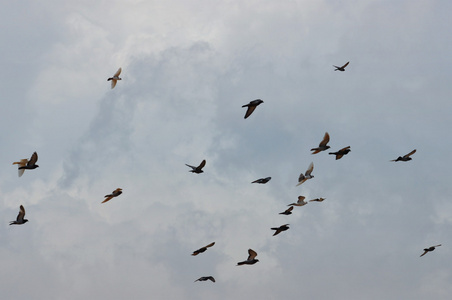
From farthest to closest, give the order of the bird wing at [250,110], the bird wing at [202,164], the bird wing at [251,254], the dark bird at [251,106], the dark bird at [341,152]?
1. the dark bird at [341,152]
2. the bird wing at [202,164]
3. the bird wing at [251,254]
4. the bird wing at [250,110]
5. the dark bird at [251,106]

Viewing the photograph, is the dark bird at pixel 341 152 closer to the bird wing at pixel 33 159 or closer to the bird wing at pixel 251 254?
the bird wing at pixel 251 254

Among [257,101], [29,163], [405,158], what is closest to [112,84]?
[29,163]

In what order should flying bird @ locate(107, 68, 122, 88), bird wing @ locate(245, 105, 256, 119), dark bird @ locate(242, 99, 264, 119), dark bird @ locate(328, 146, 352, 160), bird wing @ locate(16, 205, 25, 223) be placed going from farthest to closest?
→ flying bird @ locate(107, 68, 122, 88) < dark bird @ locate(328, 146, 352, 160) < bird wing @ locate(16, 205, 25, 223) < bird wing @ locate(245, 105, 256, 119) < dark bird @ locate(242, 99, 264, 119)

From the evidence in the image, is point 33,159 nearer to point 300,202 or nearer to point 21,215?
point 21,215

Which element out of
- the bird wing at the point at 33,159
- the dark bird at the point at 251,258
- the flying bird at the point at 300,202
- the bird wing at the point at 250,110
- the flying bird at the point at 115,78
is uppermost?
the flying bird at the point at 115,78

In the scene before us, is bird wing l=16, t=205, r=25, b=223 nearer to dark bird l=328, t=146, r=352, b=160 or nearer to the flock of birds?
the flock of birds

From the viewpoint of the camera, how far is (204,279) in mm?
92000

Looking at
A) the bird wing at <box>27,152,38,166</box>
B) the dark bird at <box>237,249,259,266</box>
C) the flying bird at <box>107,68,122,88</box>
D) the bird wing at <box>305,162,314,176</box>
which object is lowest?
the dark bird at <box>237,249,259,266</box>

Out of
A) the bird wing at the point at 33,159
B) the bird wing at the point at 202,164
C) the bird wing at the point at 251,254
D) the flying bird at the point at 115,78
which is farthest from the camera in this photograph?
the flying bird at the point at 115,78

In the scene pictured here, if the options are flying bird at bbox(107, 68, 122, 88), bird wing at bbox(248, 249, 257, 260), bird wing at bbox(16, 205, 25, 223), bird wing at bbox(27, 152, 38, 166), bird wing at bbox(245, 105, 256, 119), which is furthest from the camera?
flying bird at bbox(107, 68, 122, 88)

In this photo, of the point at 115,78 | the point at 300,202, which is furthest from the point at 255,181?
the point at 115,78

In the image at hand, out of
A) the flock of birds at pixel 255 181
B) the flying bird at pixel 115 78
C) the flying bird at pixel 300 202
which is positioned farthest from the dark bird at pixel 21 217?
the flying bird at pixel 300 202

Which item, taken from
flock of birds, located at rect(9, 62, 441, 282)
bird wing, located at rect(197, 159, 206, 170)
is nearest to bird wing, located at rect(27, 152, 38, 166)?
flock of birds, located at rect(9, 62, 441, 282)

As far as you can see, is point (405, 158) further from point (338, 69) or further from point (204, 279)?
point (204, 279)
